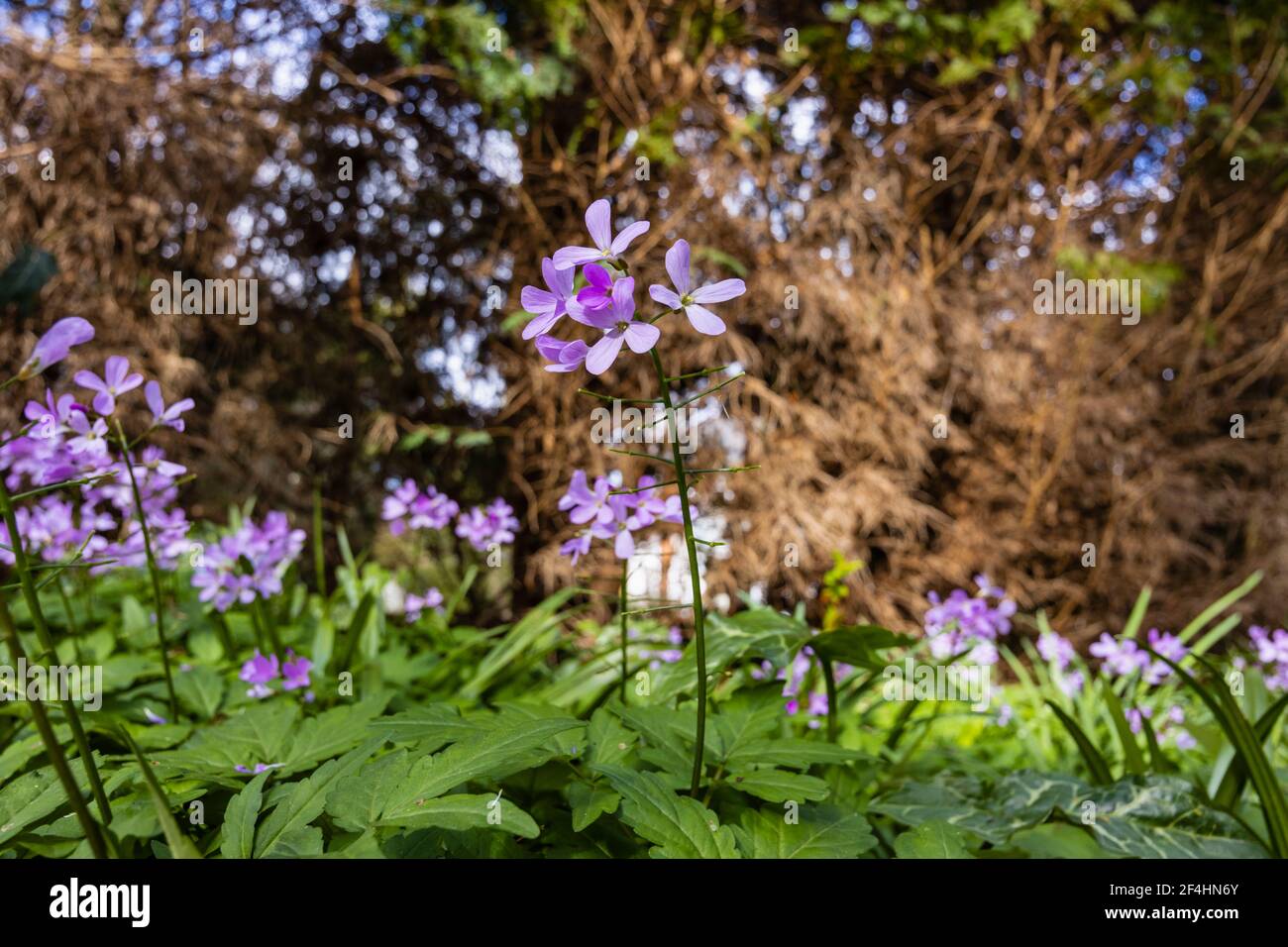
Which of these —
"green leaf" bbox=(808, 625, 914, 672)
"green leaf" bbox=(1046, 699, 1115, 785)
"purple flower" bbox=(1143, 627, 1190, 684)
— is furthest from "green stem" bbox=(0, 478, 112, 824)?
"purple flower" bbox=(1143, 627, 1190, 684)

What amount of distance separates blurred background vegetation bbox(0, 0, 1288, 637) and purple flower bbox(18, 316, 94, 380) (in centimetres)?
260

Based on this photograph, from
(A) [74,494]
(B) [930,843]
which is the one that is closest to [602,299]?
(B) [930,843]

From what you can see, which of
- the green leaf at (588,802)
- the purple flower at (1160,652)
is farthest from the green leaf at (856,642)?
the purple flower at (1160,652)

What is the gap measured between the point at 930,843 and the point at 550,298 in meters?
0.75

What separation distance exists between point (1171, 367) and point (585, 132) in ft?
11.7

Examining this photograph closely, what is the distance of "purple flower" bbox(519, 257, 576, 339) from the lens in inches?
30.5

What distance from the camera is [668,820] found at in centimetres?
79

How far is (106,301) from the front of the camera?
11.1 ft

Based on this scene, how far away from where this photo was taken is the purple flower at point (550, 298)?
78cm

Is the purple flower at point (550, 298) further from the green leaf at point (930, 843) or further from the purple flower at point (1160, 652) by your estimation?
the purple flower at point (1160, 652)

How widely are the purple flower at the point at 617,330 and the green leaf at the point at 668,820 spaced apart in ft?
1.46

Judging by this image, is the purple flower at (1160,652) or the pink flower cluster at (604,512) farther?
the purple flower at (1160,652)
